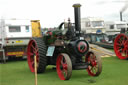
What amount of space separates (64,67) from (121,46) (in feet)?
18.4

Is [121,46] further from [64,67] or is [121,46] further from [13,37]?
[64,67]

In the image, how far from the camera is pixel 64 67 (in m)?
5.91

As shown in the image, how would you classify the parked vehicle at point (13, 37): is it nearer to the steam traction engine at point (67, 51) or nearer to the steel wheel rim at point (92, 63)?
the steam traction engine at point (67, 51)

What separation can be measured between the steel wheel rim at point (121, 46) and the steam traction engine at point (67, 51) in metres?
4.10

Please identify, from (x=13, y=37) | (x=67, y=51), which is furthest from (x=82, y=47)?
(x=13, y=37)

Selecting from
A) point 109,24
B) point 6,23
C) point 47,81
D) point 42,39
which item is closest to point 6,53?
point 6,23

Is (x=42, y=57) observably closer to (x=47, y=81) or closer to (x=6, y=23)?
(x=47, y=81)

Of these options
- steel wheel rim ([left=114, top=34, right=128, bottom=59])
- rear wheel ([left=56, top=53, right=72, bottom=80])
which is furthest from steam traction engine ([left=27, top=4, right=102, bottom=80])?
steel wheel rim ([left=114, top=34, right=128, bottom=59])

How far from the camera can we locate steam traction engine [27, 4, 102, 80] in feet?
19.7

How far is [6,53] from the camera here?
34.4ft

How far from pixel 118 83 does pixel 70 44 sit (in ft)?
5.54

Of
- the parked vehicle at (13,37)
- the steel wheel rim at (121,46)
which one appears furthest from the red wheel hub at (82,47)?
the parked vehicle at (13,37)

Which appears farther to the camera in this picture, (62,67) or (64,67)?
(62,67)

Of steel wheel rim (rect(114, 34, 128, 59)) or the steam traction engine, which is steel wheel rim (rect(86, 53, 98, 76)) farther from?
steel wheel rim (rect(114, 34, 128, 59))
